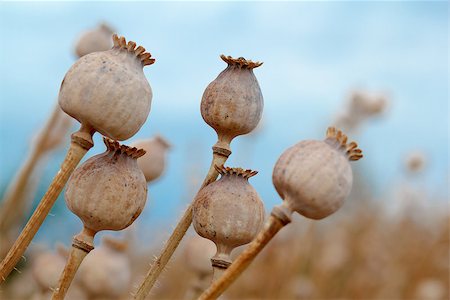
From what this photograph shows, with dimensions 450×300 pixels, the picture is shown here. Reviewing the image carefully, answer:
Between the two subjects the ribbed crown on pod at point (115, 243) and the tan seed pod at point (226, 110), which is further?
the ribbed crown on pod at point (115, 243)

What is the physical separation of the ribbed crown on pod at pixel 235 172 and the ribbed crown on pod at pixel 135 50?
0.11m

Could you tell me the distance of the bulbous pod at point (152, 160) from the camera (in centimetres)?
92

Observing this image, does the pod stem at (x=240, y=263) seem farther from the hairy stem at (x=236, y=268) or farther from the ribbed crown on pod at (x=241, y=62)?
the ribbed crown on pod at (x=241, y=62)

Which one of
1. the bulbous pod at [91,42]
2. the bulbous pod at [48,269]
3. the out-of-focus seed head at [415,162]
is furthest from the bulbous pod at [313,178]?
the out-of-focus seed head at [415,162]

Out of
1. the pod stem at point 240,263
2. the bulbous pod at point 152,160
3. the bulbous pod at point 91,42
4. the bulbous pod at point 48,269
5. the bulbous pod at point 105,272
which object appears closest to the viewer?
the pod stem at point 240,263

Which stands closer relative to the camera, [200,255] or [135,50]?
[135,50]

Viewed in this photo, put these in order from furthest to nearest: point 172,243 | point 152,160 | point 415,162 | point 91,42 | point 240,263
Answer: point 415,162, point 91,42, point 152,160, point 172,243, point 240,263

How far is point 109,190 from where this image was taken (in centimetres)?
64

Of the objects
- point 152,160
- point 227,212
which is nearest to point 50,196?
point 227,212

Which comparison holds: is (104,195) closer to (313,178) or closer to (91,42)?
(313,178)

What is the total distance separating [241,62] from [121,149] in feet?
0.44

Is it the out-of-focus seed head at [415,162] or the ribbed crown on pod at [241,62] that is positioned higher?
the out-of-focus seed head at [415,162]

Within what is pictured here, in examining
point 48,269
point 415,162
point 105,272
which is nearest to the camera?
point 105,272

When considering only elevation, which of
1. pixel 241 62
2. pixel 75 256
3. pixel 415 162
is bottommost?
pixel 75 256
